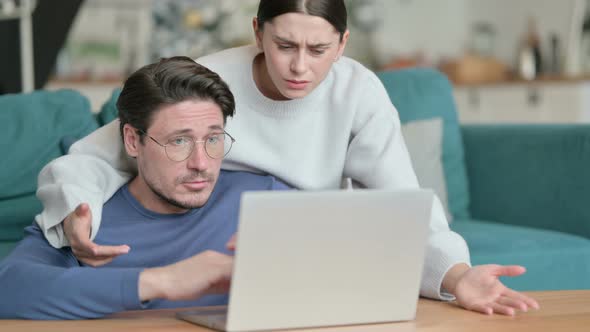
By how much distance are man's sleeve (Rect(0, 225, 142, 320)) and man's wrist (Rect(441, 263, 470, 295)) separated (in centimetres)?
54

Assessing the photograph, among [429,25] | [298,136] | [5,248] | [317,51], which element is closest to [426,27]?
[429,25]

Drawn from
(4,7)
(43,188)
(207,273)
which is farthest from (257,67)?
(4,7)

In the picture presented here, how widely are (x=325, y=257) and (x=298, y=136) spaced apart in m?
0.76

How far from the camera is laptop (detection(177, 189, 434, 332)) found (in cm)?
128

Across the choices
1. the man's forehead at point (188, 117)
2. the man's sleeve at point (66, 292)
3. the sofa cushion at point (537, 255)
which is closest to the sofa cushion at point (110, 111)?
the man's forehead at point (188, 117)

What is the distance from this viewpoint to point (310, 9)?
5.88 feet

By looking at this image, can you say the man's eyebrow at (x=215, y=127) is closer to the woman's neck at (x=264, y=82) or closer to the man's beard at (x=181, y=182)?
the man's beard at (x=181, y=182)

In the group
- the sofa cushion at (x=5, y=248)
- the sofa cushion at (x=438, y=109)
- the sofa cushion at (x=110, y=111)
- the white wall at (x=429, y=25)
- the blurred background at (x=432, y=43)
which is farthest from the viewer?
the white wall at (x=429, y=25)

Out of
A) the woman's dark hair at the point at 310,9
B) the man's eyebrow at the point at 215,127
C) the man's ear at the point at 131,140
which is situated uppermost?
the woman's dark hair at the point at 310,9

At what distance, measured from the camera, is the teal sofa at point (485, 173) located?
2.56 meters

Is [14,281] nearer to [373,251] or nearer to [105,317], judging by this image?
[105,317]

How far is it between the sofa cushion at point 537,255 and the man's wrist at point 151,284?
136 centimetres

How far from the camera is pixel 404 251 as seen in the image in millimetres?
1388

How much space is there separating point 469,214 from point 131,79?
1.86 metres
